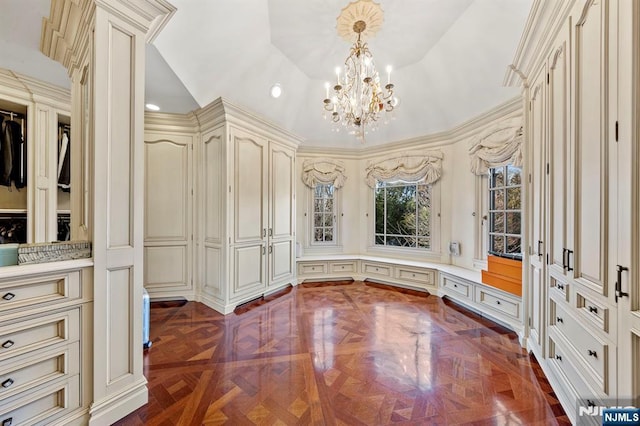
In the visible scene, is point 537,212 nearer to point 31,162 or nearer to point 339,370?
point 339,370

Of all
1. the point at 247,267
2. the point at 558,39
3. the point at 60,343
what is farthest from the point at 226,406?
the point at 558,39

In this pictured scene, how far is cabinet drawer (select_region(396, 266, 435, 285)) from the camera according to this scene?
4.35m

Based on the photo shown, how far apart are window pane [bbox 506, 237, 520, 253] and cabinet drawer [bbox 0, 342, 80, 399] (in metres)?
4.53

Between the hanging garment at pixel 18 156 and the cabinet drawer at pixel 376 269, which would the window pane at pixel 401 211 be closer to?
the cabinet drawer at pixel 376 269

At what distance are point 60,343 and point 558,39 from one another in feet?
12.1

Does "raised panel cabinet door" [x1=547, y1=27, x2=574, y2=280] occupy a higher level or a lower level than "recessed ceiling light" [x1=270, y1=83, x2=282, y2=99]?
lower

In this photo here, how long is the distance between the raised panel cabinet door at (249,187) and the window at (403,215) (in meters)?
2.45

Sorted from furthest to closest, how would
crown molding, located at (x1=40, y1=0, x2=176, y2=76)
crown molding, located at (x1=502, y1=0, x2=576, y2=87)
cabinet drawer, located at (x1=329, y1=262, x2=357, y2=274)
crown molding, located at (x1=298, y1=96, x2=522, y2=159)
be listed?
cabinet drawer, located at (x1=329, y1=262, x2=357, y2=274)
crown molding, located at (x1=298, y1=96, x2=522, y2=159)
crown molding, located at (x1=502, y1=0, x2=576, y2=87)
crown molding, located at (x1=40, y1=0, x2=176, y2=76)

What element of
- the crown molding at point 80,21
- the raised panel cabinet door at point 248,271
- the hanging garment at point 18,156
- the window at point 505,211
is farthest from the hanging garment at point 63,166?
the window at point 505,211

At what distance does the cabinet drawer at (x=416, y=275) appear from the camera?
171 inches

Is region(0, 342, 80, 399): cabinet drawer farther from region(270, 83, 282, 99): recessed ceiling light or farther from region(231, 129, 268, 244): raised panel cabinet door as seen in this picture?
region(270, 83, 282, 99): recessed ceiling light

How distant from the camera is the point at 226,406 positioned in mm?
1791

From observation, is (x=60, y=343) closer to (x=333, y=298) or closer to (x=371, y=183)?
(x=333, y=298)

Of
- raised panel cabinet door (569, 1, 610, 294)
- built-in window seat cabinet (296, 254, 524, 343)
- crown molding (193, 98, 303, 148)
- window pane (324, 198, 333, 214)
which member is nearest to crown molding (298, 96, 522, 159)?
window pane (324, 198, 333, 214)
